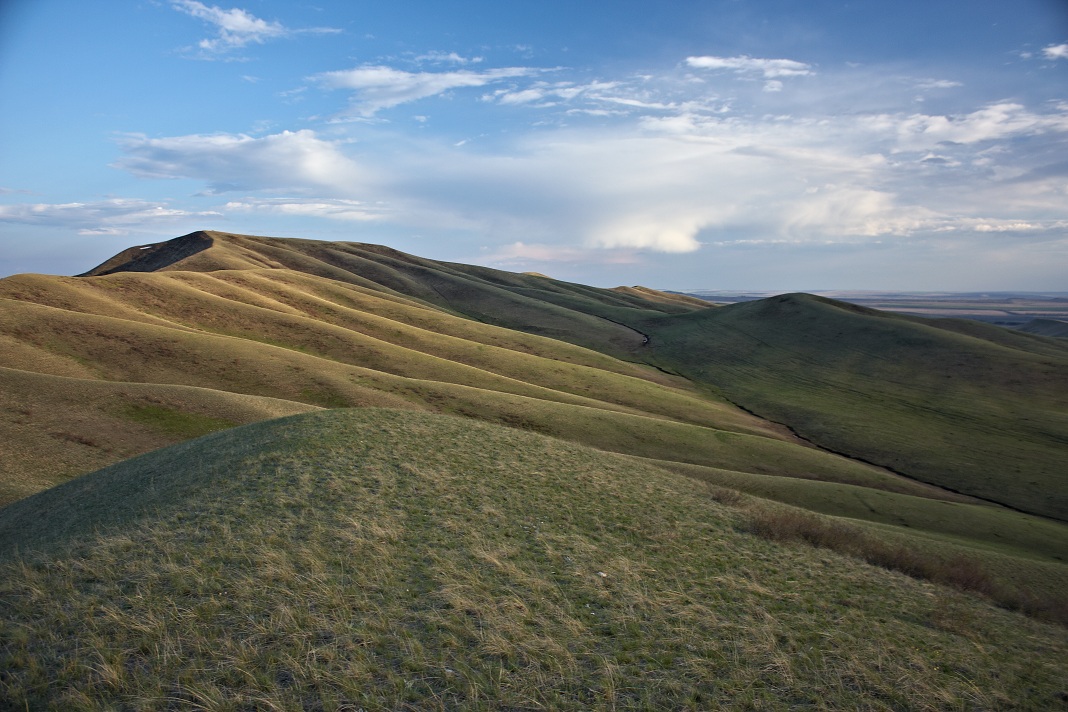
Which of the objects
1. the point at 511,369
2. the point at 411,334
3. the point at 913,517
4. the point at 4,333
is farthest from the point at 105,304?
the point at 913,517

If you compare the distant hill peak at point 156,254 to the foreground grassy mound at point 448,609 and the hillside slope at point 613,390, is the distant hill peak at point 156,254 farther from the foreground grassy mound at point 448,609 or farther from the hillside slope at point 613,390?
the foreground grassy mound at point 448,609

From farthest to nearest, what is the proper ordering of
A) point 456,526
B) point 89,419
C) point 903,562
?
point 89,419 → point 903,562 → point 456,526

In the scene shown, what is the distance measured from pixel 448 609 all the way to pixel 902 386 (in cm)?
9140

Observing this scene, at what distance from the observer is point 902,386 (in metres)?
83.0

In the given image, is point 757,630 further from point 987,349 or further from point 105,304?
point 987,349

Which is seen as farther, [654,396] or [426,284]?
[426,284]

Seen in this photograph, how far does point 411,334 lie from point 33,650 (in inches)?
3001

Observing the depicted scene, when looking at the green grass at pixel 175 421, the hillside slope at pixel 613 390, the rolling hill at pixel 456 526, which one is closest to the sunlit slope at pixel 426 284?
the hillside slope at pixel 613 390

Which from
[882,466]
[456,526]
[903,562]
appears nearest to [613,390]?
[882,466]

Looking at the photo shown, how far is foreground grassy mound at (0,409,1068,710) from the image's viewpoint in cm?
991

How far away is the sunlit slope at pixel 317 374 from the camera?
1822 inches

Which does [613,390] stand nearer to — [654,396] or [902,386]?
[654,396]

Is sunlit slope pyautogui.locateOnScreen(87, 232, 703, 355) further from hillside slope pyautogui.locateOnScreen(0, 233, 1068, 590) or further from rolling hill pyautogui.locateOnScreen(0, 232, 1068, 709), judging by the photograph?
rolling hill pyautogui.locateOnScreen(0, 232, 1068, 709)

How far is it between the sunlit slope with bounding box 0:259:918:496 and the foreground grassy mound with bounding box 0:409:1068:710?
79.4 ft
